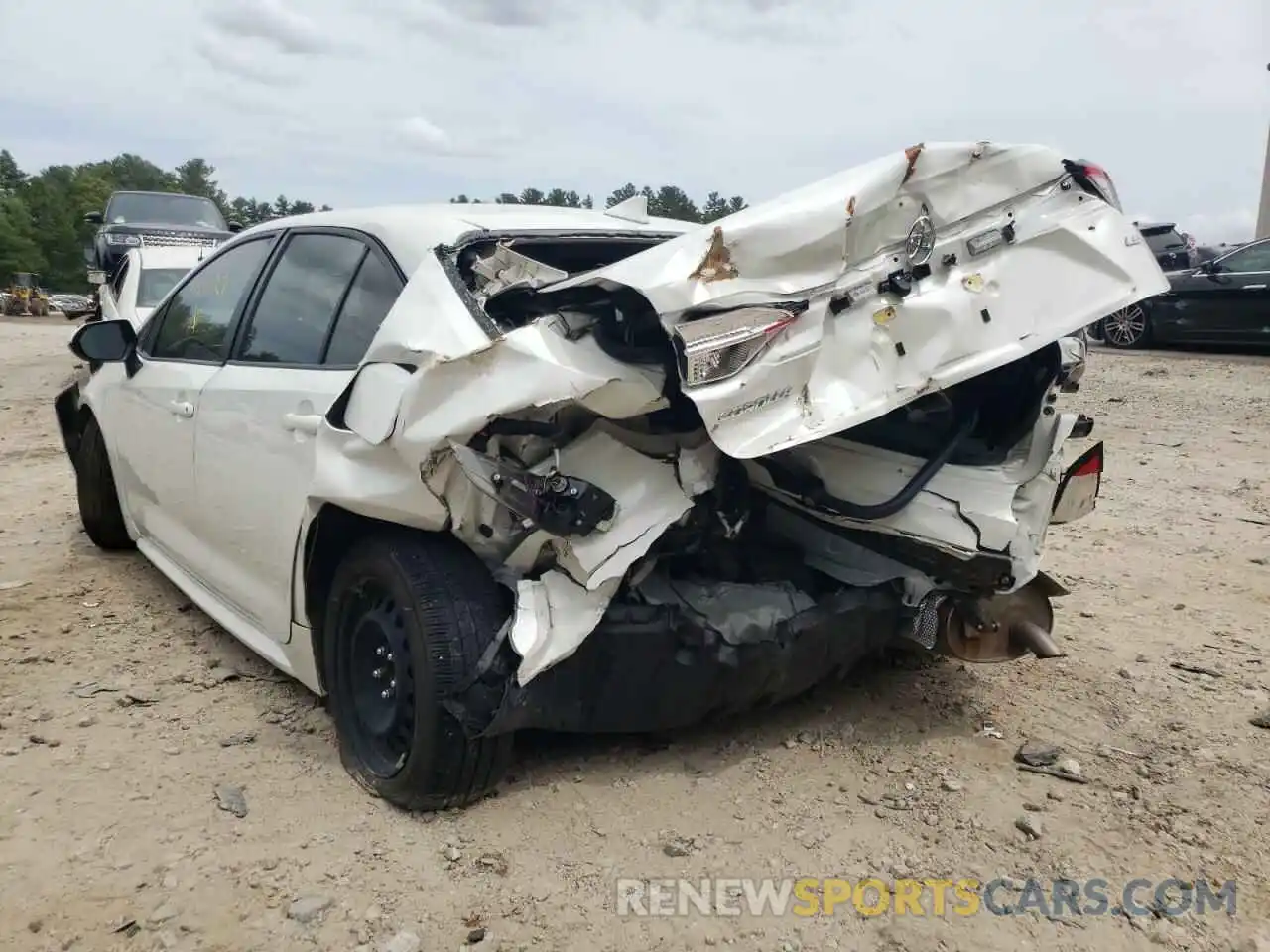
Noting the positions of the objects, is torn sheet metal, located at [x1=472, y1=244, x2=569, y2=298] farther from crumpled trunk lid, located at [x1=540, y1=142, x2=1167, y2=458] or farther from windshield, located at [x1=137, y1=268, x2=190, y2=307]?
windshield, located at [x1=137, y1=268, x2=190, y2=307]

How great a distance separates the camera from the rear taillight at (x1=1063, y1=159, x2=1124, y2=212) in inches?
108

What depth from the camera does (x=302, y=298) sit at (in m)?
3.42

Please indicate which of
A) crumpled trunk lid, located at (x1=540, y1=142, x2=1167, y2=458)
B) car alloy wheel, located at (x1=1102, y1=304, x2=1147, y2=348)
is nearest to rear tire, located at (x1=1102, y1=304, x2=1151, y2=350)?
car alloy wheel, located at (x1=1102, y1=304, x2=1147, y2=348)

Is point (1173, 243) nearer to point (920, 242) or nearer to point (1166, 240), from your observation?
point (1166, 240)

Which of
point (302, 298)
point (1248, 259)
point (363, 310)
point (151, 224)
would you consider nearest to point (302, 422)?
point (363, 310)

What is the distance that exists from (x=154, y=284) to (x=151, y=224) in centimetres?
826

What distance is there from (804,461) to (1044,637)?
3.33ft

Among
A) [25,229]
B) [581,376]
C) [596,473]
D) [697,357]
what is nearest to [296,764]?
[596,473]

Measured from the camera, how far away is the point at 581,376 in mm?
2352

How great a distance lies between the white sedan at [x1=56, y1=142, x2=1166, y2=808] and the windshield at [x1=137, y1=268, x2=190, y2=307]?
5808 millimetres

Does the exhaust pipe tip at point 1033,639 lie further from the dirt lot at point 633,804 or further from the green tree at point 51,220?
the green tree at point 51,220

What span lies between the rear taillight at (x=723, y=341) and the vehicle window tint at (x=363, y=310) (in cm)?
108

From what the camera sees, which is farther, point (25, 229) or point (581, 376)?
point (25, 229)

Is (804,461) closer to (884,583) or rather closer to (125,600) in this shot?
(884,583)
